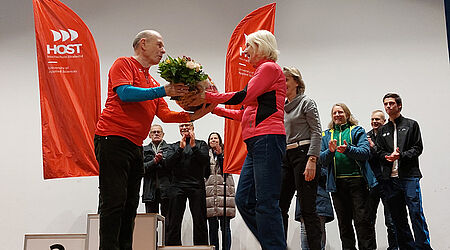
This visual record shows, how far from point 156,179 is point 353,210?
2.32 meters

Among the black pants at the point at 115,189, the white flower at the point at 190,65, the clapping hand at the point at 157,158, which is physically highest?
the white flower at the point at 190,65

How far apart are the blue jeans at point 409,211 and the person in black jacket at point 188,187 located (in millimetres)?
2060

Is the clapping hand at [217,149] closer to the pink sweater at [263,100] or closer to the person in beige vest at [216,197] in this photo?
the person in beige vest at [216,197]

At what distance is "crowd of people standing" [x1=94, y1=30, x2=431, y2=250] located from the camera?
2.53 metres

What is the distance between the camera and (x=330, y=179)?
4.61 m

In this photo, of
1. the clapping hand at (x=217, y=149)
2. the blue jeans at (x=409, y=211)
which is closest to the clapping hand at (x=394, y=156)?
the blue jeans at (x=409, y=211)

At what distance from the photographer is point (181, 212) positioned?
205 inches

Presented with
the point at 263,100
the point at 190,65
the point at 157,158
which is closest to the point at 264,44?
the point at 263,100

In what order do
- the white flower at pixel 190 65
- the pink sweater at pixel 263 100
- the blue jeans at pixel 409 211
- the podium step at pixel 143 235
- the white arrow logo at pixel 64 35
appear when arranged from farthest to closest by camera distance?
the white arrow logo at pixel 64 35 → the blue jeans at pixel 409 211 → the podium step at pixel 143 235 → the white flower at pixel 190 65 → the pink sweater at pixel 263 100

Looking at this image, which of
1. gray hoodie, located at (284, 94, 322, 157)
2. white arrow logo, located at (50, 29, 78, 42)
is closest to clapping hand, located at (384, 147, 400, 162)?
gray hoodie, located at (284, 94, 322, 157)

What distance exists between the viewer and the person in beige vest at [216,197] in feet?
18.0

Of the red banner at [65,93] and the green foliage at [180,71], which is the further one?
the red banner at [65,93]

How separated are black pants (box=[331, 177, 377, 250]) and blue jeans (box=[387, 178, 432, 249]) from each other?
0.26 m

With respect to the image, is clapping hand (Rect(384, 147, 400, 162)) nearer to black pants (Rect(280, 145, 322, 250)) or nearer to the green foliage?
black pants (Rect(280, 145, 322, 250))
